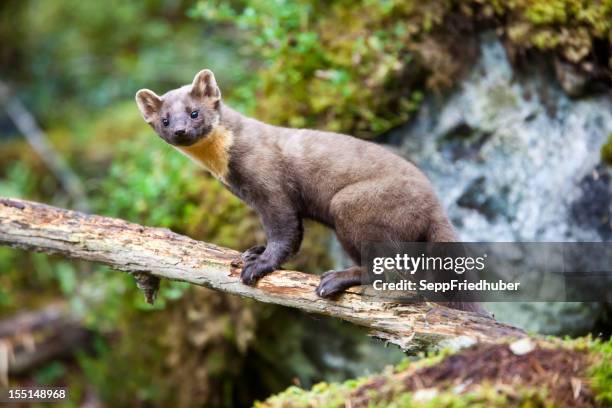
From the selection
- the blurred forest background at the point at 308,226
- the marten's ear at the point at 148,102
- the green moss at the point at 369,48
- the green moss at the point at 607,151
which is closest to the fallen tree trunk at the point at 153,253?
the marten's ear at the point at 148,102

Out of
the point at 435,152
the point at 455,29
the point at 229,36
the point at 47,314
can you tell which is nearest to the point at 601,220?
the point at 435,152

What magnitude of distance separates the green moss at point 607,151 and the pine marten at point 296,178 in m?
1.95

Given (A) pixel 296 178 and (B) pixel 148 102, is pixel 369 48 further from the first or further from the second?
(B) pixel 148 102

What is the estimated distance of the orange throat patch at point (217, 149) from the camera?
5.71 metres

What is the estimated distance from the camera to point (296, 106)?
752 centimetres

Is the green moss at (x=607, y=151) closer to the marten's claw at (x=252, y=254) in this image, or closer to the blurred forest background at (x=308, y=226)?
the blurred forest background at (x=308, y=226)

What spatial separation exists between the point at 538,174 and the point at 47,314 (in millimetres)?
8367

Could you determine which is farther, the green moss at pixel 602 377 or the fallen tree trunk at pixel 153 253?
the fallen tree trunk at pixel 153 253

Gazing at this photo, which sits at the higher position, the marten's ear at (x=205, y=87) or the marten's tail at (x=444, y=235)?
the marten's ear at (x=205, y=87)

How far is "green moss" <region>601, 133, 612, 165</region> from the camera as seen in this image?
595cm

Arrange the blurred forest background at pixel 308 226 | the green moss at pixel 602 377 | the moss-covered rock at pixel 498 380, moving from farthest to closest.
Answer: the blurred forest background at pixel 308 226, the green moss at pixel 602 377, the moss-covered rock at pixel 498 380

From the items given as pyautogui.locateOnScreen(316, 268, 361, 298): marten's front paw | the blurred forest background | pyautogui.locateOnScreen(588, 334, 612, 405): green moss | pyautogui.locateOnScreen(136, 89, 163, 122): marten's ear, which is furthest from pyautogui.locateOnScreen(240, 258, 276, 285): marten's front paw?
pyautogui.locateOnScreen(588, 334, 612, 405): green moss

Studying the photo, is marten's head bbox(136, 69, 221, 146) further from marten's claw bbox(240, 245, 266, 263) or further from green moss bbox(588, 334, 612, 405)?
green moss bbox(588, 334, 612, 405)

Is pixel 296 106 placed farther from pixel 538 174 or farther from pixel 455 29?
pixel 538 174
